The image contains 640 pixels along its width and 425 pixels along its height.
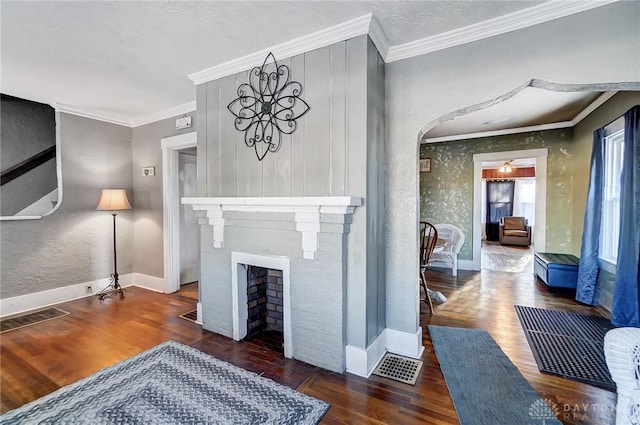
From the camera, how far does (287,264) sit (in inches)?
90.9

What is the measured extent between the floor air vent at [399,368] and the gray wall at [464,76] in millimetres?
241

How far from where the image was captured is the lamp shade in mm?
3766

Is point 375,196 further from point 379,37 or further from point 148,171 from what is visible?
point 148,171

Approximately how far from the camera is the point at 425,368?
2.13 meters

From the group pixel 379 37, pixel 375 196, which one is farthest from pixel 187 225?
pixel 379 37

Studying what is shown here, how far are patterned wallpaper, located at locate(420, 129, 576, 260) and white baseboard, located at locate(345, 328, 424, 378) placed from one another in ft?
11.8

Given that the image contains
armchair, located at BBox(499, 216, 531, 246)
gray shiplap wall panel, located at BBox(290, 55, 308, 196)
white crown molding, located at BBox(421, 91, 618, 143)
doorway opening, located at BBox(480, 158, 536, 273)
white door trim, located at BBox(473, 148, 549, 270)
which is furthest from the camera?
doorway opening, located at BBox(480, 158, 536, 273)

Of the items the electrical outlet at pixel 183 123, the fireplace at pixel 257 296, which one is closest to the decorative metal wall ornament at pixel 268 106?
the fireplace at pixel 257 296

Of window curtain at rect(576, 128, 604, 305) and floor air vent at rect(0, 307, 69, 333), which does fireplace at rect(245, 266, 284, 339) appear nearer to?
floor air vent at rect(0, 307, 69, 333)

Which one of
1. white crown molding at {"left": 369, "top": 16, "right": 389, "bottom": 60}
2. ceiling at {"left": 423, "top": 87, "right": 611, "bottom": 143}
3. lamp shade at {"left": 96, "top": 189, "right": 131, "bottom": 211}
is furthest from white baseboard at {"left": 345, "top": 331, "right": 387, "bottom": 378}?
lamp shade at {"left": 96, "top": 189, "right": 131, "bottom": 211}

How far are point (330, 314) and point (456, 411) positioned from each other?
0.95m

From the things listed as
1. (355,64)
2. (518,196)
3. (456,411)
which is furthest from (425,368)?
(518,196)

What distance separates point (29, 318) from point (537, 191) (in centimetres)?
738

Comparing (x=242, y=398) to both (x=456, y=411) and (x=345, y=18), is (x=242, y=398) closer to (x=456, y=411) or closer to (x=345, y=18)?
(x=456, y=411)
